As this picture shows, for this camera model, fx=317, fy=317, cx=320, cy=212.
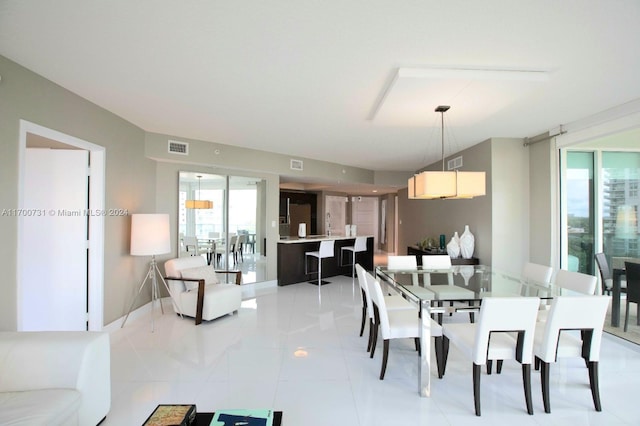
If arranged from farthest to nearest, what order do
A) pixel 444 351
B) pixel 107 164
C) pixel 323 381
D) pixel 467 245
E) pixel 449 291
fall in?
pixel 467 245 < pixel 107 164 < pixel 449 291 < pixel 444 351 < pixel 323 381

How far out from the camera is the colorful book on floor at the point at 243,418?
157 centimetres

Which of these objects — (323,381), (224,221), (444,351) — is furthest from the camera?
(224,221)

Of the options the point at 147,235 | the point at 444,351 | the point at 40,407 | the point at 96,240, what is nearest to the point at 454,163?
the point at 444,351

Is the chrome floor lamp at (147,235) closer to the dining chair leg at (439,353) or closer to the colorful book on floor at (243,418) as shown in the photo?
the colorful book on floor at (243,418)

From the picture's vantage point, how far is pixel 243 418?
1.61 metres

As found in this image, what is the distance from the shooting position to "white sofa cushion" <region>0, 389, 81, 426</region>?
1579 millimetres

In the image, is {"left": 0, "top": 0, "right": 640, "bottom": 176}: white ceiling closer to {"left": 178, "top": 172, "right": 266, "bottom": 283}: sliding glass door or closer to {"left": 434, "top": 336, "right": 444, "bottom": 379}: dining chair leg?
{"left": 178, "top": 172, "right": 266, "bottom": 283}: sliding glass door

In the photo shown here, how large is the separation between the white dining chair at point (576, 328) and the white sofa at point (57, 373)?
3044 millimetres

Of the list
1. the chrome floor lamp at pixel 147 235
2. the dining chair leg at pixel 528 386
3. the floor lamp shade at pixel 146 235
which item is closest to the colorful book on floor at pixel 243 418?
the dining chair leg at pixel 528 386

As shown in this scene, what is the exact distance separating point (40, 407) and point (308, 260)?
5.36m

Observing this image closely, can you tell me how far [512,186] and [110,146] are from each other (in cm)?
563

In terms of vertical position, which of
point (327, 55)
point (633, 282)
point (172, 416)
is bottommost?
point (172, 416)

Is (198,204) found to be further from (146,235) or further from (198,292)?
(198,292)

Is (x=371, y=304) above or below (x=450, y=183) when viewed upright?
below
